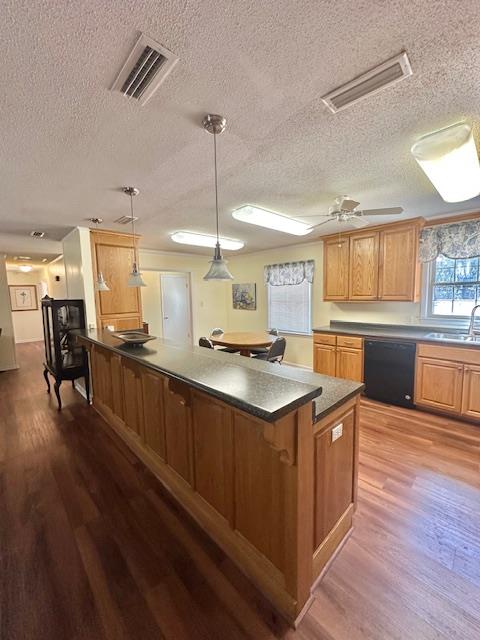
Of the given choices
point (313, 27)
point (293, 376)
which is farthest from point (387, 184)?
point (293, 376)

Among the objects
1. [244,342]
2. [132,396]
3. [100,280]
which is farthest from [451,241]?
[100,280]

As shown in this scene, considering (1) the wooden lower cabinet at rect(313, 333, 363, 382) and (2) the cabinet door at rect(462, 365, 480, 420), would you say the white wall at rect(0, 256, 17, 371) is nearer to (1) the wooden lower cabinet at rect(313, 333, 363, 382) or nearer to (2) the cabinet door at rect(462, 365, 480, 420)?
(1) the wooden lower cabinet at rect(313, 333, 363, 382)

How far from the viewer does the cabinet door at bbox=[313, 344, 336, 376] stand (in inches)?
158

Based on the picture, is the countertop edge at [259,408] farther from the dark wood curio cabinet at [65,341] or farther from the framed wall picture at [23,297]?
the framed wall picture at [23,297]

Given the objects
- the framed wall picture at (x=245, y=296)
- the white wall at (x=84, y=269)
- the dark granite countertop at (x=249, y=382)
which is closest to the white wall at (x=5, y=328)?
the white wall at (x=84, y=269)

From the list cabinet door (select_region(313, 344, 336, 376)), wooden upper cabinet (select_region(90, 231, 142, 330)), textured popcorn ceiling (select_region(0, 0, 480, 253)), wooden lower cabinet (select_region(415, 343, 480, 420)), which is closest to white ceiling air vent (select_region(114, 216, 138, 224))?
wooden upper cabinet (select_region(90, 231, 142, 330))

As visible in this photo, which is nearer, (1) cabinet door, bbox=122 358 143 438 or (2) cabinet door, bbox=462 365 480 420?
(1) cabinet door, bbox=122 358 143 438

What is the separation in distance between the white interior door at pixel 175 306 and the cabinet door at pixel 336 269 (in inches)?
131

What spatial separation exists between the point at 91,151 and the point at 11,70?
640 mm

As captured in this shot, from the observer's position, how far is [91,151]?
173cm

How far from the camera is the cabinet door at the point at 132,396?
7.72 ft

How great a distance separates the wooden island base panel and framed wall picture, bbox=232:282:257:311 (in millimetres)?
4059

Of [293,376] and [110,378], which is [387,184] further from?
[110,378]

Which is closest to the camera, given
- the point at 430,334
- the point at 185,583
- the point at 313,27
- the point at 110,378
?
the point at 313,27
